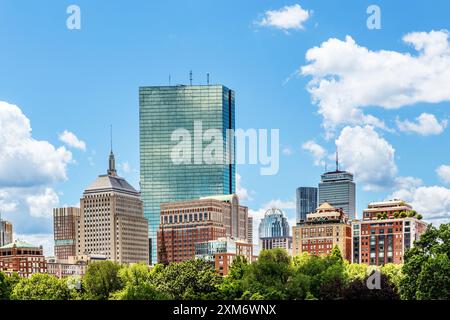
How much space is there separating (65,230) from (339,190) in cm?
5239

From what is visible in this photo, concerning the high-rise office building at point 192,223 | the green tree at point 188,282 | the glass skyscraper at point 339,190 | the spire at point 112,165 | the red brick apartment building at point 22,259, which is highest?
the spire at point 112,165

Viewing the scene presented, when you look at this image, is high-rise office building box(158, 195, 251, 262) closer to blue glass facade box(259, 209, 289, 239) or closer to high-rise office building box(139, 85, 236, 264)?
high-rise office building box(139, 85, 236, 264)

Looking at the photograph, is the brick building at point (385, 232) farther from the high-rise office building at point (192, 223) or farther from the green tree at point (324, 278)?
the green tree at point (324, 278)

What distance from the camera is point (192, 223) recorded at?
11612 centimetres

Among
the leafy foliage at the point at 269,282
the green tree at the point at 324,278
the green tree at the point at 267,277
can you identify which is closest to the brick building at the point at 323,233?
the leafy foliage at the point at 269,282

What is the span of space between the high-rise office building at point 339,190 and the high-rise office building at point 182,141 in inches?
507

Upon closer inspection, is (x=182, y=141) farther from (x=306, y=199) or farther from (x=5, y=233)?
(x=5, y=233)

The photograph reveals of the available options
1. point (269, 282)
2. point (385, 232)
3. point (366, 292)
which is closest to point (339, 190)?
point (385, 232)

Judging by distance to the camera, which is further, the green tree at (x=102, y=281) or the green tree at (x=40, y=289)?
the green tree at (x=102, y=281)

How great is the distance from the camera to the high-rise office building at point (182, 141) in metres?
105

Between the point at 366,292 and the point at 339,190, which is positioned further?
the point at 339,190
